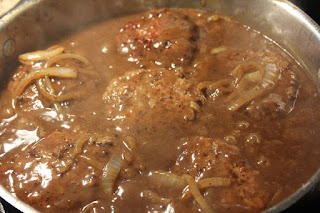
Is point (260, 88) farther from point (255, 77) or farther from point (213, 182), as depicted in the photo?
point (213, 182)

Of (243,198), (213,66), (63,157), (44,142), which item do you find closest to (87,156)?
(63,157)

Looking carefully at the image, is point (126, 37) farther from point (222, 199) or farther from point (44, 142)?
point (222, 199)

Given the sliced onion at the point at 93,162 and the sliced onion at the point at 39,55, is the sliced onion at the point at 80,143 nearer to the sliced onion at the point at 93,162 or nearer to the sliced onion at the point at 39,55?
the sliced onion at the point at 93,162

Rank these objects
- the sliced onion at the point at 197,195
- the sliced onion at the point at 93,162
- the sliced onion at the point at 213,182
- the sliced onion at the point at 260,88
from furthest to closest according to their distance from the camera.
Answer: the sliced onion at the point at 260,88, the sliced onion at the point at 93,162, the sliced onion at the point at 213,182, the sliced onion at the point at 197,195

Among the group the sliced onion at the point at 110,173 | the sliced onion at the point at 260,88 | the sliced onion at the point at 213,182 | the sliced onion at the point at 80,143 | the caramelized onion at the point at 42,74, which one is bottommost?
the sliced onion at the point at 213,182

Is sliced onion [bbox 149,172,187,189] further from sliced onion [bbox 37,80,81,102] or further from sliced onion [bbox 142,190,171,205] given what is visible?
sliced onion [bbox 37,80,81,102]

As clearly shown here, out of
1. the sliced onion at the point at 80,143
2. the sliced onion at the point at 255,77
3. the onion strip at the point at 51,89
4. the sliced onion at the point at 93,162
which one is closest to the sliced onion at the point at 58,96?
the onion strip at the point at 51,89

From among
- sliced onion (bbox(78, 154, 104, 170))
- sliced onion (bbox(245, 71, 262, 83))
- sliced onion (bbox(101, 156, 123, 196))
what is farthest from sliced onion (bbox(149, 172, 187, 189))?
sliced onion (bbox(245, 71, 262, 83))
